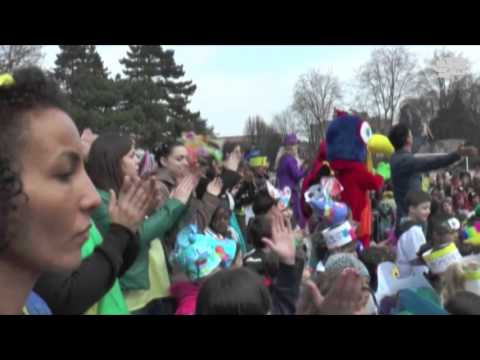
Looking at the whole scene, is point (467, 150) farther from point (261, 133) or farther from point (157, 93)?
point (261, 133)

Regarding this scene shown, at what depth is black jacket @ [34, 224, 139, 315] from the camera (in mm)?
1758

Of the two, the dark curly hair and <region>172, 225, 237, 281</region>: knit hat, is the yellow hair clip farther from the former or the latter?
<region>172, 225, 237, 281</region>: knit hat

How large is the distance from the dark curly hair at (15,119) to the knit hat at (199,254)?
2.19 m

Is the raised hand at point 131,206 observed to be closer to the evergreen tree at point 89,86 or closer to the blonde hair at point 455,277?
the blonde hair at point 455,277

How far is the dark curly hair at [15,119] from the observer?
1192mm

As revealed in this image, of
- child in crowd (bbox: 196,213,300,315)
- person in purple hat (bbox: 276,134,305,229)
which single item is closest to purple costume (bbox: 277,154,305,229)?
person in purple hat (bbox: 276,134,305,229)

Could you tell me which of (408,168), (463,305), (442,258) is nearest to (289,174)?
(408,168)

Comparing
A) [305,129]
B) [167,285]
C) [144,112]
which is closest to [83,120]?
[144,112]

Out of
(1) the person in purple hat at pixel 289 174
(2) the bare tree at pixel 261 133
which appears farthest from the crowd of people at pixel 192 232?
(2) the bare tree at pixel 261 133

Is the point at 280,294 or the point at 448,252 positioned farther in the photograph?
the point at 448,252

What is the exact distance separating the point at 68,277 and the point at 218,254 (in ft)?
6.11

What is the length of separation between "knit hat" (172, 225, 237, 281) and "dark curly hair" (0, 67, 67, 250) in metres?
2.19

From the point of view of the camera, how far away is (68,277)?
176 centimetres
